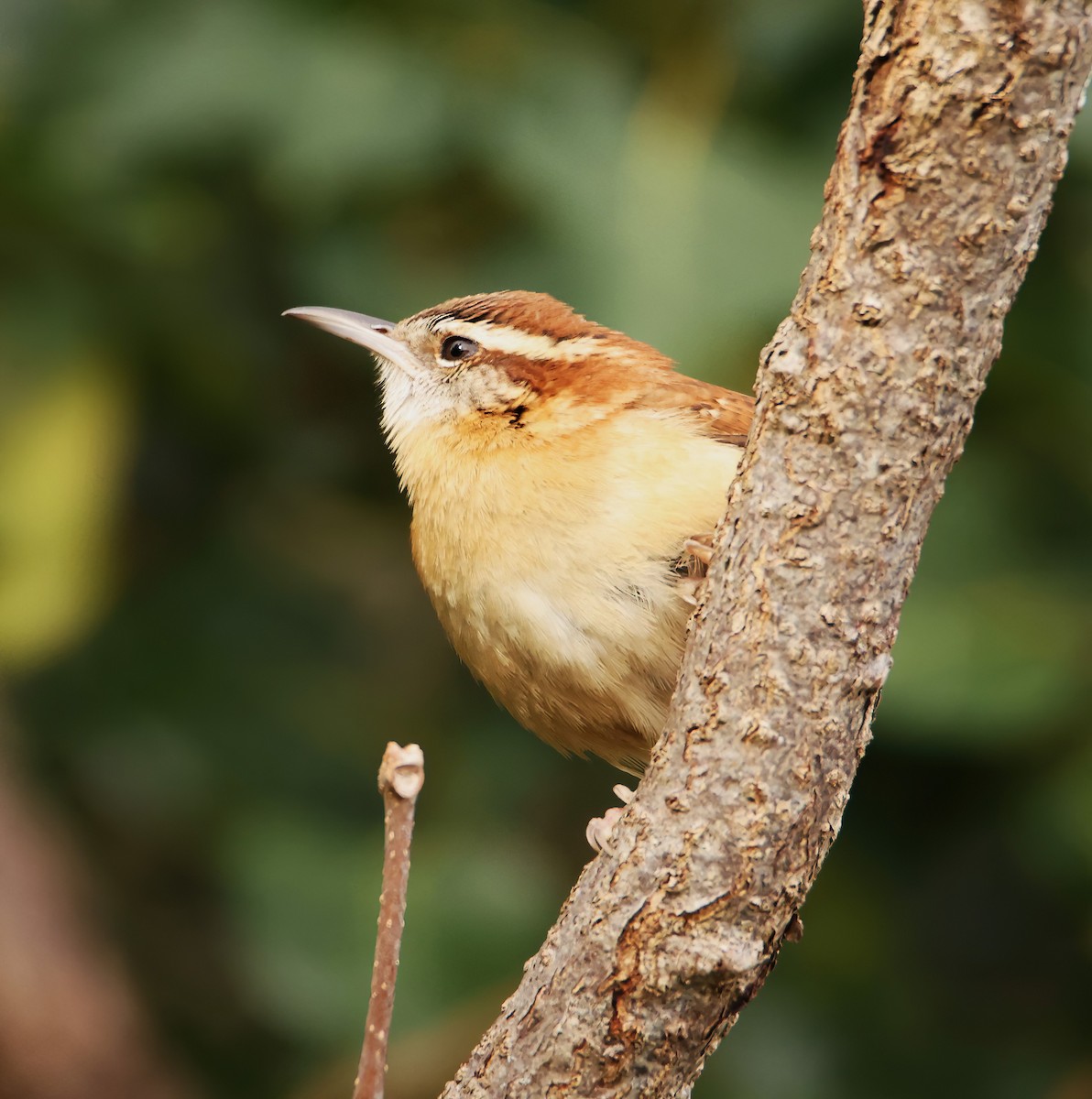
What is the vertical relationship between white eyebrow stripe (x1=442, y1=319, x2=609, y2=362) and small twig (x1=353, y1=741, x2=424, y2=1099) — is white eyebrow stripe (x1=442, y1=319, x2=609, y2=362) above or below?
above

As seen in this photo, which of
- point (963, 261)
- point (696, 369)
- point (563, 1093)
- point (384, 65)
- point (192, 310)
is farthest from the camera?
point (192, 310)

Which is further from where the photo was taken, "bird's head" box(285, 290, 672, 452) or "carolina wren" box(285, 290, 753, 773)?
"bird's head" box(285, 290, 672, 452)

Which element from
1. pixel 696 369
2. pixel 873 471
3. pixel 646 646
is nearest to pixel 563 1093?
pixel 646 646

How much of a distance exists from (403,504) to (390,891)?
138 inches

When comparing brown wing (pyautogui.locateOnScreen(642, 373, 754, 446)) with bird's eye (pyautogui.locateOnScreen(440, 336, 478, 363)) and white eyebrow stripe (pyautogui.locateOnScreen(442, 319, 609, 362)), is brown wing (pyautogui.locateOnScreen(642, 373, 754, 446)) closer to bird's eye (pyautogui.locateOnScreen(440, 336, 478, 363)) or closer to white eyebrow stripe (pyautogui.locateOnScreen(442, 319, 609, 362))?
white eyebrow stripe (pyautogui.locateOnScreen(442, 319, 609, 362))

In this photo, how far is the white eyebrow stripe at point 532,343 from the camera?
409 centimetres

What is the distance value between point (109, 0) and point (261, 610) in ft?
7.23

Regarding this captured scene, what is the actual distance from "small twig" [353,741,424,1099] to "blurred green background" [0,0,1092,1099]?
8.09ft

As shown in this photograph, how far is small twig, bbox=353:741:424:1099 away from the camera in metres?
2.27

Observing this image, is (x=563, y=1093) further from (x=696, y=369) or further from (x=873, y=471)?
(x=696, y=369)

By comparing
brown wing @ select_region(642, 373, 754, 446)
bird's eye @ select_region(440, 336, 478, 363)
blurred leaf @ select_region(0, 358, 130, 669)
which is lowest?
blurred leaf @ select_region(0, 358, 130, 669)

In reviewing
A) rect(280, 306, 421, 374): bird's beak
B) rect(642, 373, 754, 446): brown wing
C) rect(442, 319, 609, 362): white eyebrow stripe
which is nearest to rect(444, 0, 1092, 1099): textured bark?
rect(642, 373, 754, 446): brown wing

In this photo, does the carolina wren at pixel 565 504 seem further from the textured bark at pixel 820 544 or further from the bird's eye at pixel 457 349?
the textured bark at pixel 820 544

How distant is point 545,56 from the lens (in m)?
4.93
